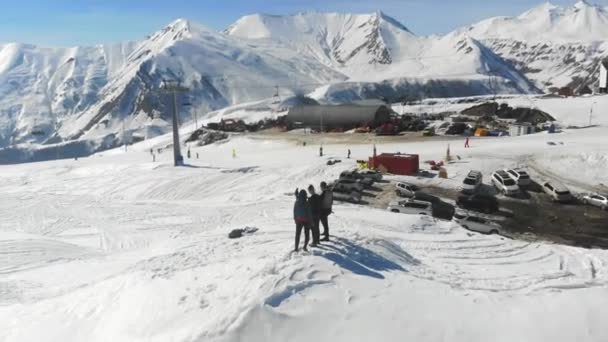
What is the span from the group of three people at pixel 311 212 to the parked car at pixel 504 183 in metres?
21.3

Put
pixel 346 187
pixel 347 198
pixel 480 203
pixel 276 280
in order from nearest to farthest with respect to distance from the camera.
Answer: pixel 276 280 < pixel 480 203 < pixel 347 198 < pixel 346 187

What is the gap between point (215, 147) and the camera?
212ft

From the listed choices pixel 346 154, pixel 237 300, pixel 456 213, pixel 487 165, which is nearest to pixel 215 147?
pixel 346 154

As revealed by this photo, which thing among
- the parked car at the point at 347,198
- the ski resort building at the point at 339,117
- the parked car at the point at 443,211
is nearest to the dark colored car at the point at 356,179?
the parked car at the point at 347,198

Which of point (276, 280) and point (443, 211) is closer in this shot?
point (276, 280)

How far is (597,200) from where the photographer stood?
99.0ft

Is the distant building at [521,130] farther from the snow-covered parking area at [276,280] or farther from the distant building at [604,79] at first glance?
the distant building at [604,79]

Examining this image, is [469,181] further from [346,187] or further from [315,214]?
[315,214]

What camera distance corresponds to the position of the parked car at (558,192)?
103ft

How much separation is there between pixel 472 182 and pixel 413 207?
7.88 m

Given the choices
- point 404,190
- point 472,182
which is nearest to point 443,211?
point 404,190

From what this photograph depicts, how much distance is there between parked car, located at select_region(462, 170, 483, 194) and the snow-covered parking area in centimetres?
952

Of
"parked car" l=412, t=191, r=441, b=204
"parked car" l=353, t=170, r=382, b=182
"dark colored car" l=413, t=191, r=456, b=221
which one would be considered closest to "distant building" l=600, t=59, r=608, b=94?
"parked car" l=353, t=170, r=382, b=182

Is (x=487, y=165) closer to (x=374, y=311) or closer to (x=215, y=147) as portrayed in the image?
(x=374, y=311)
